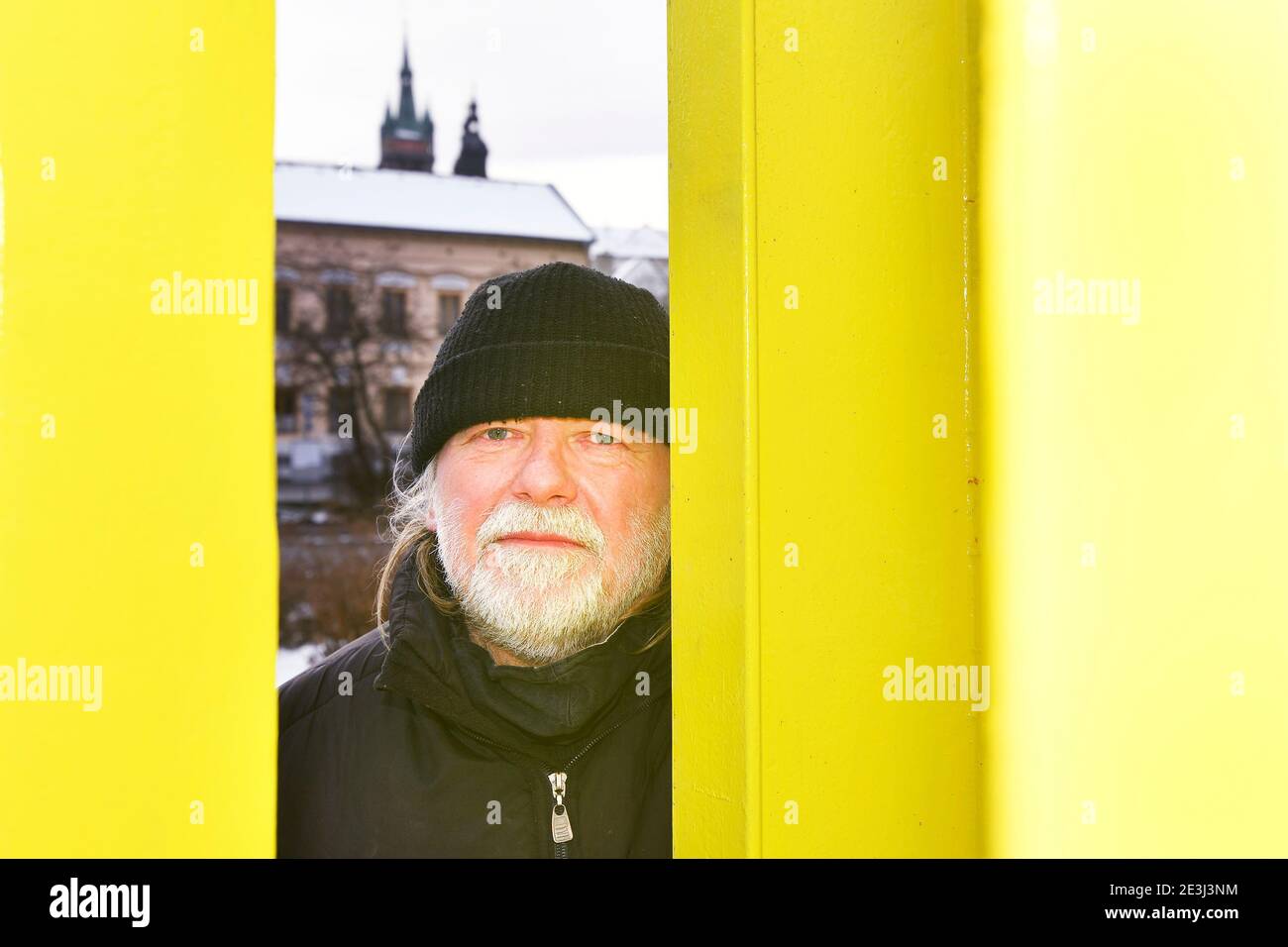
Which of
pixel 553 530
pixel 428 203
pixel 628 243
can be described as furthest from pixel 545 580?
pixel 428 203

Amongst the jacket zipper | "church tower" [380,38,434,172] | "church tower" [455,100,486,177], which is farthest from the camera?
"church tower" [380,38,434,172]

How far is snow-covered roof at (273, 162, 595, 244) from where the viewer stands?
11.4m

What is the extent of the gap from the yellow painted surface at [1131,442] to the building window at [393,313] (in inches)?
433

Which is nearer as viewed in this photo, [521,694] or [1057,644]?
[1057,644]

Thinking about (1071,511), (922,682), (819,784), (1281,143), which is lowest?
(819,784)

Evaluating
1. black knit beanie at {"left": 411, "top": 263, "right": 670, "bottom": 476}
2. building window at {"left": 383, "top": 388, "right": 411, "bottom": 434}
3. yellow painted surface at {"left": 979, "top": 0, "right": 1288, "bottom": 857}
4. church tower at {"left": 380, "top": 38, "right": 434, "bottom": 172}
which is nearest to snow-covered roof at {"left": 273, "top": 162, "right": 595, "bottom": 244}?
church tower at {"left": 380, "top": 38, "right": 434, "bottom": 172}

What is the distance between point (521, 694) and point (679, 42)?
1.28m

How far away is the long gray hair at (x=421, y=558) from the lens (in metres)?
2.25

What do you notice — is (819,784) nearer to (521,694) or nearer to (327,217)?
(521,694)

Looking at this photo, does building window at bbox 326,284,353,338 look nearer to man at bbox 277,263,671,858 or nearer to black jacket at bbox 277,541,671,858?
man at bbox 277,263,671,858

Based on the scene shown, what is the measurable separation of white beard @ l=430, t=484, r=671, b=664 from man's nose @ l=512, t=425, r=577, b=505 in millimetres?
25
